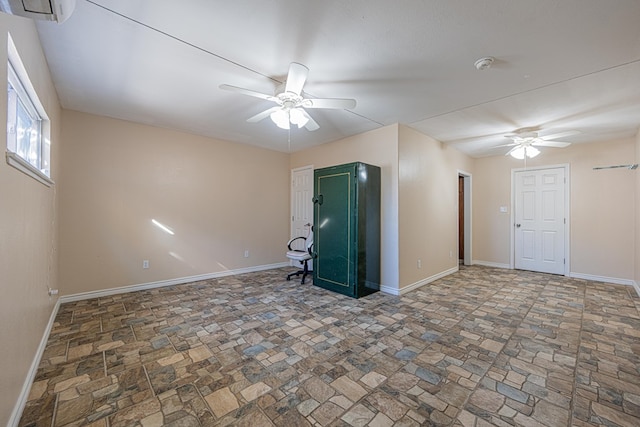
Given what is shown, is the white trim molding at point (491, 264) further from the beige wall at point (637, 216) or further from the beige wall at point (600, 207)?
the beige wall at point (637, 216)

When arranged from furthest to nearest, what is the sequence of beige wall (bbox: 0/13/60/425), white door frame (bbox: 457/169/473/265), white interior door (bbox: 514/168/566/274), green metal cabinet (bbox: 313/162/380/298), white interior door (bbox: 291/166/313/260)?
white door frame (bbox: 457/169/473/265), white interior door (bbox: 291/166/313/260), white interior door (bbox: 514/168/566/274), green metal cabinet (bbox: 313/162/380/298), beige wall (bbox: 0/13/60/425)

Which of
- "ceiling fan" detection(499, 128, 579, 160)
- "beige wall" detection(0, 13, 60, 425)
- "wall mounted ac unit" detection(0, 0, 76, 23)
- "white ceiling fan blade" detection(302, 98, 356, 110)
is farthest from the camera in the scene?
"ceiling fan" detection(499, 128, 579, 160)

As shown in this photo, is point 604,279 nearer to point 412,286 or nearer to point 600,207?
point 600,207

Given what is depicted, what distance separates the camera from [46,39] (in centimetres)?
207

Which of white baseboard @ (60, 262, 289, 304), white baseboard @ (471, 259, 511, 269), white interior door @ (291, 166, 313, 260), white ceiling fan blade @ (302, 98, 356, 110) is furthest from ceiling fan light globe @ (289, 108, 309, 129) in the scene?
white baseboard @ (471, 259, 511, 269)

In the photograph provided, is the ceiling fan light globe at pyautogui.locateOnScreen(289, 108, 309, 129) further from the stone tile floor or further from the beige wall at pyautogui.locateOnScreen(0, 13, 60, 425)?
the stone tile floor

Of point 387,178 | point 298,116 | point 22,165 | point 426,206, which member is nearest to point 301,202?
point 387,178

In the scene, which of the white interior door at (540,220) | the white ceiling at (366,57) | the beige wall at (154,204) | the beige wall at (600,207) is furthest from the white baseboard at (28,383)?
the beige wall at (600,207)

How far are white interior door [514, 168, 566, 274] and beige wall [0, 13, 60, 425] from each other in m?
7.16

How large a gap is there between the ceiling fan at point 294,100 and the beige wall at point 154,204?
2.18 m

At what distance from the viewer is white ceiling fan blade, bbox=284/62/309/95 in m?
2.09

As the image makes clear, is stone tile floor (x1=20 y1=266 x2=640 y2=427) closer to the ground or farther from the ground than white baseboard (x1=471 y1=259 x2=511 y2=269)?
closer to the ground

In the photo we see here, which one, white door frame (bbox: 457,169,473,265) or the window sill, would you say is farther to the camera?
white door frame (bbox: 457,169,473,265)

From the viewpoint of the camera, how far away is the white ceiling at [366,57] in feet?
5.79
